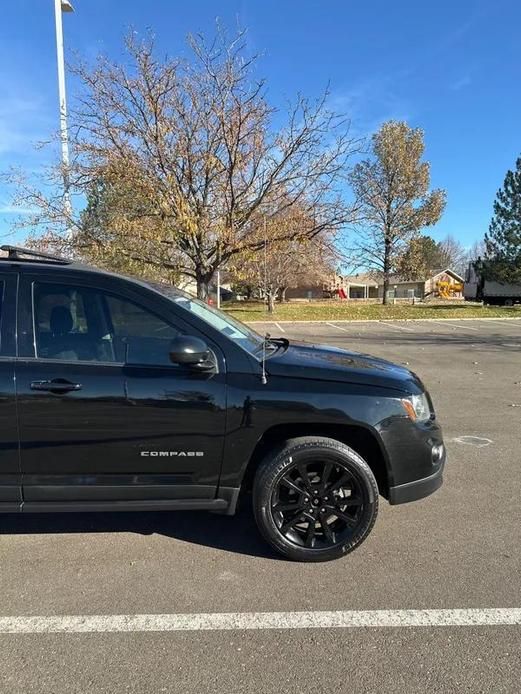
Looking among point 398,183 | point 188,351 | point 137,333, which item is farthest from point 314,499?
point 398,183

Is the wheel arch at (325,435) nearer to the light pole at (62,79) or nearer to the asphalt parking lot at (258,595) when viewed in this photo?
the asphalt parking lot at (258,595)

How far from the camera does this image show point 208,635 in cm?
260

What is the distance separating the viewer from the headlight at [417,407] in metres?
3.35

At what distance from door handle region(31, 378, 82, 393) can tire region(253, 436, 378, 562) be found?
1.22 m

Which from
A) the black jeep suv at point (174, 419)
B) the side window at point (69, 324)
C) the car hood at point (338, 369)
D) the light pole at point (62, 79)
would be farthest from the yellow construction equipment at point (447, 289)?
the side window at point (69, 324)

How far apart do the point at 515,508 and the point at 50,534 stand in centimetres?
346

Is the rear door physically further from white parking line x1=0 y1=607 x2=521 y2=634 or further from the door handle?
white parking line x1=0 y1=607 x2=521 y2=634

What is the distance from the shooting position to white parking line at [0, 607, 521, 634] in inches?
104

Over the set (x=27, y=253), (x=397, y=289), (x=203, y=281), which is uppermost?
(x=397, y=289)

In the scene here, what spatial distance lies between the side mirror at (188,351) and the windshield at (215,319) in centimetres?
30

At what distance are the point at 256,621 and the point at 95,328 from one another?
1.93 m

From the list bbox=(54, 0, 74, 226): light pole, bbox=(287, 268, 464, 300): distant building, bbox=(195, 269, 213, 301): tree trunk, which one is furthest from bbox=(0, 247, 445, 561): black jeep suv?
bbox=(287, 268, 464, 300): distant building

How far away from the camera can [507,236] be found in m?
36.3

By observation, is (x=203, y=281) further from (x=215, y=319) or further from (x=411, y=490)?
(x=411, y=490)
